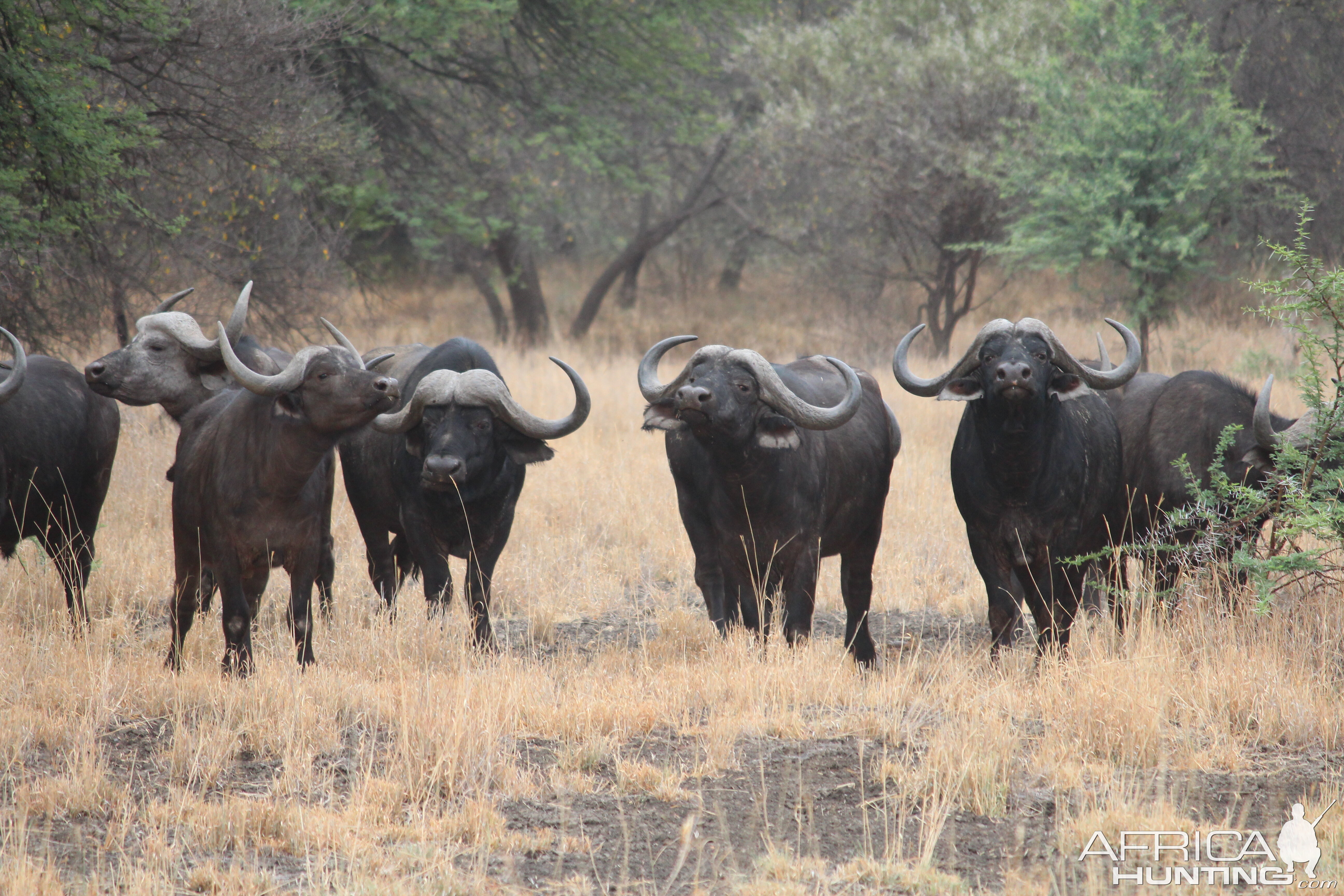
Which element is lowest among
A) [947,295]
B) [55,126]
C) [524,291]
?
[55,126]

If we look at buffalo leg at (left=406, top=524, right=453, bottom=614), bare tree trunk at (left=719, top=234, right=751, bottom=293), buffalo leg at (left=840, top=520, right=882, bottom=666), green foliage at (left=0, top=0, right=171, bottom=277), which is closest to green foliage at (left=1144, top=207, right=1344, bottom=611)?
buffalo leg at (left=840, top=520, right=882, bottom=666)

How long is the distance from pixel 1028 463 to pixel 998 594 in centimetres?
79

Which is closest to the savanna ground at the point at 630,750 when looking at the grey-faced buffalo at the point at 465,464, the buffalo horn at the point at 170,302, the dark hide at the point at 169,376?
the grey-faced buffalo at the point at 465,464

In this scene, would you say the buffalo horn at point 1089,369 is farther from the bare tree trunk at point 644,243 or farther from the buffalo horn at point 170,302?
the bare tree trunk at point 644,243

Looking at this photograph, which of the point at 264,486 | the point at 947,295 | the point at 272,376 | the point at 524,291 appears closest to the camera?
the point at 272,376

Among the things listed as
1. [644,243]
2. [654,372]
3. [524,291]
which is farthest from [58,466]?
[644,243]

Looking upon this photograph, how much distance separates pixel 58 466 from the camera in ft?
22.9

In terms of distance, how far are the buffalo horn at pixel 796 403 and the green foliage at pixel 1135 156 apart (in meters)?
10.7

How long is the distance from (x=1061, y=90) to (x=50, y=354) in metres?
12.7

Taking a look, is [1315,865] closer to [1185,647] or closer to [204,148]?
[1185,647]

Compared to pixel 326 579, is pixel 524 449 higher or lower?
higher

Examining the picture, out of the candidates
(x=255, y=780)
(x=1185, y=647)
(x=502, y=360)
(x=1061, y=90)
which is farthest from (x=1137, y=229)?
(x=255, y=780)

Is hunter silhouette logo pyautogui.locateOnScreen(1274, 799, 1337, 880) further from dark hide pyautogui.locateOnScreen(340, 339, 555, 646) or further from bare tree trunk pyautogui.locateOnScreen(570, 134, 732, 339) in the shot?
bare tree trunk pyautogui.locateOnScreen(570, 134, 732, 339)

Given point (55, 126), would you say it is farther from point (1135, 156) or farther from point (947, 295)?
point (947, 295)
